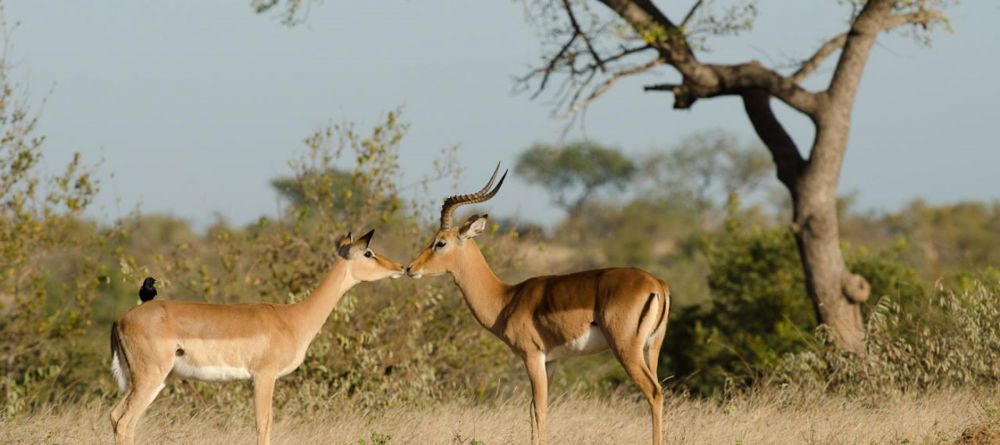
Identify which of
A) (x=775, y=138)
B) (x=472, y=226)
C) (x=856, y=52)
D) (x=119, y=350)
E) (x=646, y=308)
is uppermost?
(x=856, y=52)

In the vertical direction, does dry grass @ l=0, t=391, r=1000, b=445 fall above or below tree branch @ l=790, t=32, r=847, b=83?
below

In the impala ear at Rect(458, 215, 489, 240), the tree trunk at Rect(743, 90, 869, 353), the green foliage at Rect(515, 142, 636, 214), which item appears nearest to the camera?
the impala ear at Rect(458, 215, 489, 240)

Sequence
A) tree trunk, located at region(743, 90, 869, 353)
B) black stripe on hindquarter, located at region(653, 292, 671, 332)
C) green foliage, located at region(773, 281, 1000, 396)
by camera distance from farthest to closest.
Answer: tree trunk, located at region(743, 90, 869, 353) < green foliage, located at region(773, 281, 1000, 396) < black stripe on hindquarter, located at region(653, 292, 671, 332)

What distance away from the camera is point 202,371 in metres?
7.59

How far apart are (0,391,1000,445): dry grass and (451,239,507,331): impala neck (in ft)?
2.43

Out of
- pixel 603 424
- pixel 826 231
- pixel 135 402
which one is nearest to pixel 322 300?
pixel 135 402

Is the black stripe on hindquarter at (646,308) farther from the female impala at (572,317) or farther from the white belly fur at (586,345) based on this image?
the white belly fur at (586,345)

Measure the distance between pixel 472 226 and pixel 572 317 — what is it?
1.40 metres

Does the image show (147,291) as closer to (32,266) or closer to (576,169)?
(32,266)

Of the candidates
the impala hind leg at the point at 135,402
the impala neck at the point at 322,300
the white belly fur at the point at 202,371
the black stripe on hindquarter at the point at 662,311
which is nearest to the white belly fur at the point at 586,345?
the black stripe on hindquarter at the point at 662,311

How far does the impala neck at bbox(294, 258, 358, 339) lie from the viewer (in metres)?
8.24

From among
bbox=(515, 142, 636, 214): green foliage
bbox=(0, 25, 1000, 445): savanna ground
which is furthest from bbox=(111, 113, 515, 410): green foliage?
bbox=(515, 142, 636, 214): green foliage

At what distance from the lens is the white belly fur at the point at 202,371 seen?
759 centimetres

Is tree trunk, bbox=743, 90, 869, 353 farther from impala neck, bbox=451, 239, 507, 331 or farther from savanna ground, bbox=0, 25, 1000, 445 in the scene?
impala neck, bbox=451, 239, 507, 331
